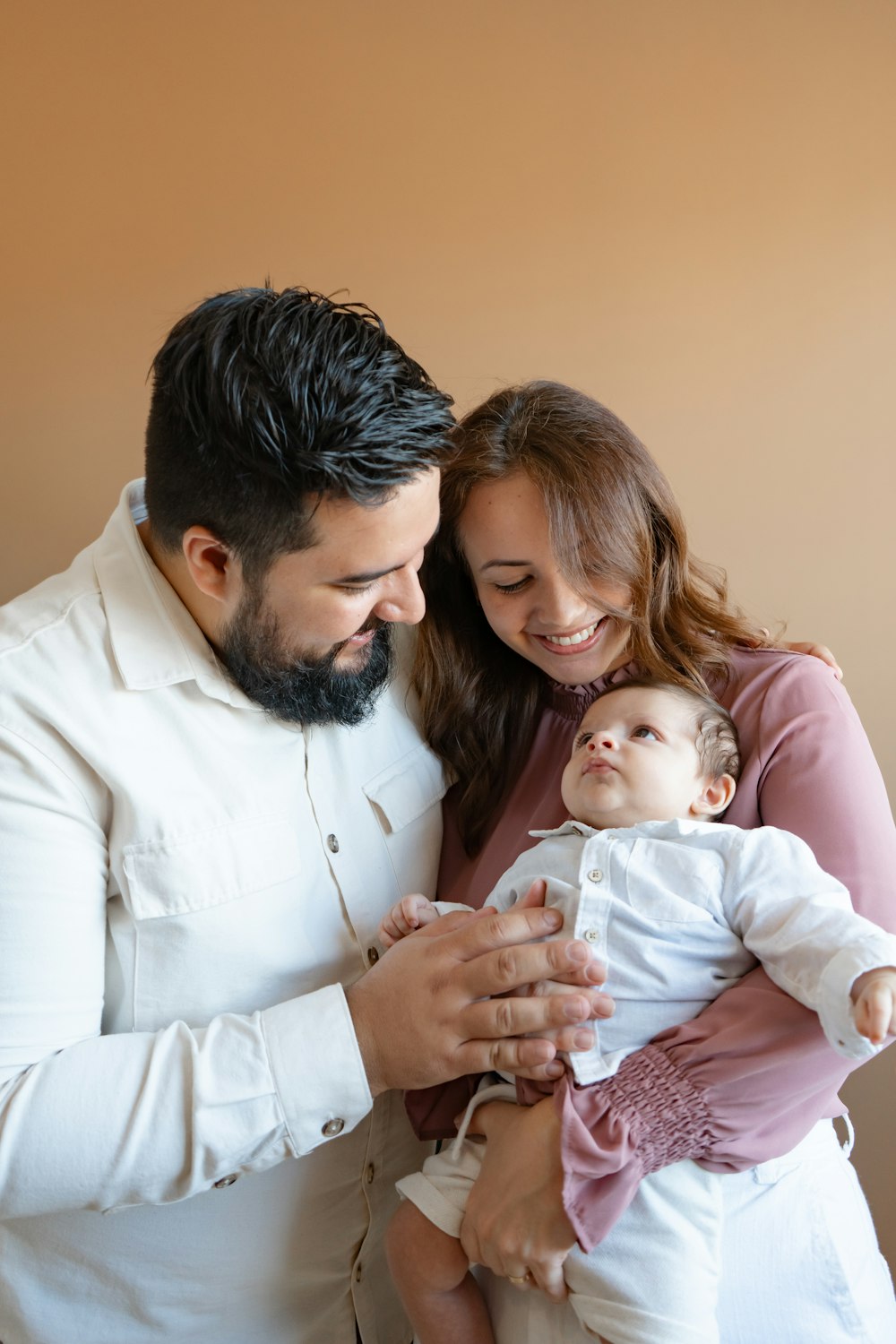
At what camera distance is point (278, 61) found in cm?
216

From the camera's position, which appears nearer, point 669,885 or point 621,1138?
point 621,1138

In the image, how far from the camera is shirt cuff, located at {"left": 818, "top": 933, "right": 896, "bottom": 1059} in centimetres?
116

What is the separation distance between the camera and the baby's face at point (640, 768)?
1517 millimetres

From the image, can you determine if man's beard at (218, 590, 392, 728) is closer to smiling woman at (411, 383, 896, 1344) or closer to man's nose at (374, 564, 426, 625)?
man's nose at (374, 564, 426, 625)

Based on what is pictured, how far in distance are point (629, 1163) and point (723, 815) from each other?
523 millimetres

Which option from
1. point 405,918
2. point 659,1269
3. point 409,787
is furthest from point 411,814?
point 659,1269

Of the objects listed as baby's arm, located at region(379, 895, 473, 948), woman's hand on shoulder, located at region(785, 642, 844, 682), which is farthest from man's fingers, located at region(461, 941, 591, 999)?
woman's hand on shoulder, located at region(785, 642, 844, 682)

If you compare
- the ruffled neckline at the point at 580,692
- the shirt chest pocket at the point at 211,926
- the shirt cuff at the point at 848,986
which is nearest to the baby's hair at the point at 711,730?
the ruffled neckline at the point at 580,692

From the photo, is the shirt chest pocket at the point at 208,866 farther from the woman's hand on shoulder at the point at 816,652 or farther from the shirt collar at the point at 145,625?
the woman's hand on shoulder at the point at 816,652

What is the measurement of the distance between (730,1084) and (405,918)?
1.72 feet

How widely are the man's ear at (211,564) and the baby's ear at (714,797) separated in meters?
0.73

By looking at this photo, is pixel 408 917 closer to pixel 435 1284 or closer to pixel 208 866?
pixel 208 866

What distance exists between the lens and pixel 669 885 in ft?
4.58

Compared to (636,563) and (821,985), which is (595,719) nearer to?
(636,563)
